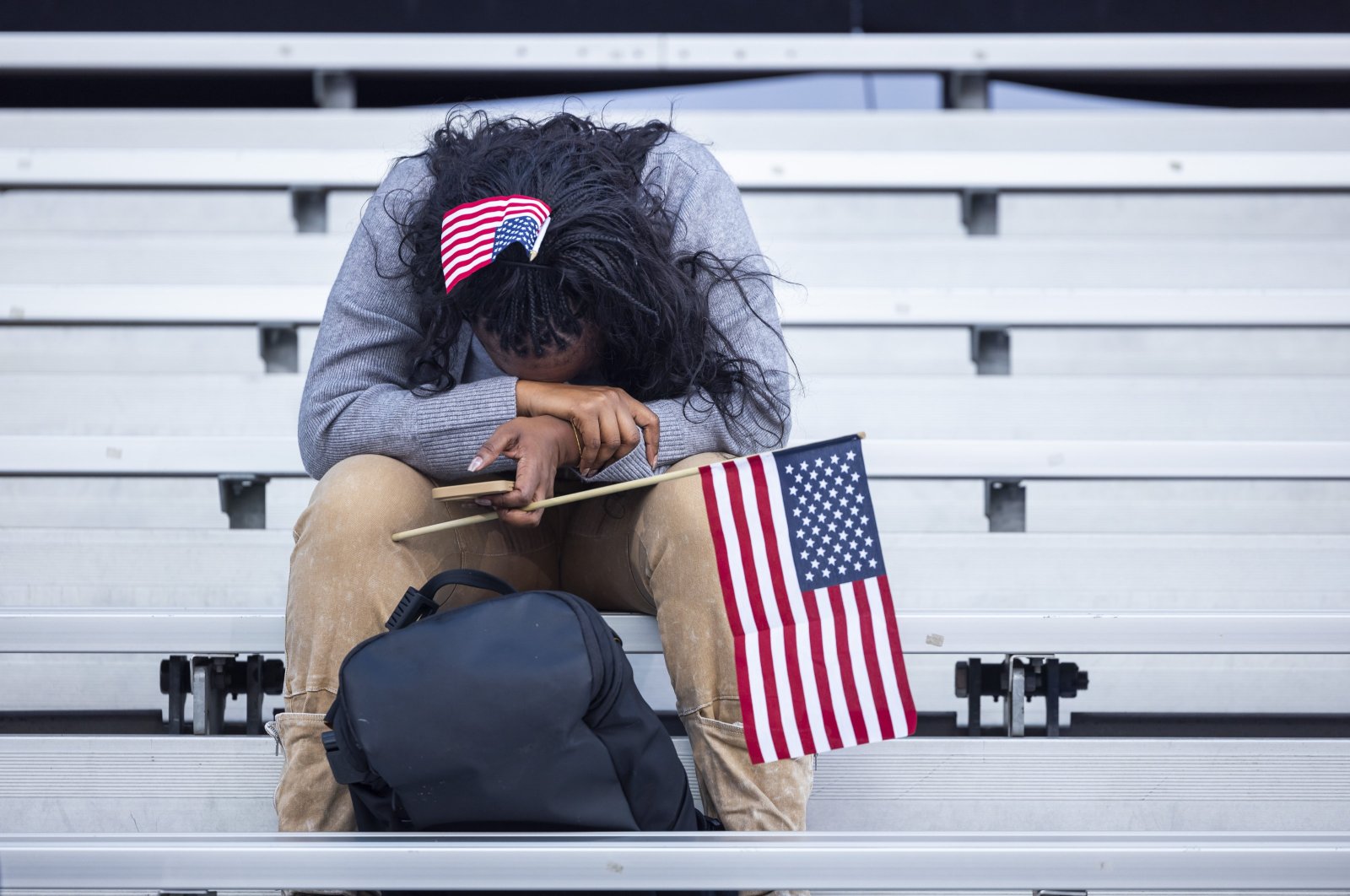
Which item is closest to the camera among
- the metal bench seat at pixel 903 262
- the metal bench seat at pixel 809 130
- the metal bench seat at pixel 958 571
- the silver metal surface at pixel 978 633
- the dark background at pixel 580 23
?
the silver metal surface at pixel 978 633

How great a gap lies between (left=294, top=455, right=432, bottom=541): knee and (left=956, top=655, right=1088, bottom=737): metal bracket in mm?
487

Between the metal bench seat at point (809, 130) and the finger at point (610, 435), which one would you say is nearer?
the finger at point (610, 435)

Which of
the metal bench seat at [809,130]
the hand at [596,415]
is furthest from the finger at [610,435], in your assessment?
the metal bench seat at [809,130]

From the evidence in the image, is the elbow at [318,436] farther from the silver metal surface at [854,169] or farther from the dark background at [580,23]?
the dark background at [580,23]

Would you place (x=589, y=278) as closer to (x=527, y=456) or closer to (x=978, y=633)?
(x=527, y=456)

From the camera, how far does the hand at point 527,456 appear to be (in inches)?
28.9

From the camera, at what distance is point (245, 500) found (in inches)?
46.4

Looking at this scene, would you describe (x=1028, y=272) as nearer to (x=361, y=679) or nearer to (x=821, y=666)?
(x=821, y=666)

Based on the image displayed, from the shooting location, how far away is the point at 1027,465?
3.59 feet

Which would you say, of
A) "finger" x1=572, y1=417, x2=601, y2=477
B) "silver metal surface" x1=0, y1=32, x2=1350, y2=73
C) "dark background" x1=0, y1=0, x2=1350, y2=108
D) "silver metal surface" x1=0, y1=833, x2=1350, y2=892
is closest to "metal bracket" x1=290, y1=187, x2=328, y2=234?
"silver metal surface" x1=0, y1=32, x2=1350, y2=73

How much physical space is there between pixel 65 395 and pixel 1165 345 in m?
1.49

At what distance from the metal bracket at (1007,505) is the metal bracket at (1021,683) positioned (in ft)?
0.91

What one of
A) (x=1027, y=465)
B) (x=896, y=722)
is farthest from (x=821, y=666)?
(x=1027, y=465)

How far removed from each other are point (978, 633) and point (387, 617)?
0.46 meters
